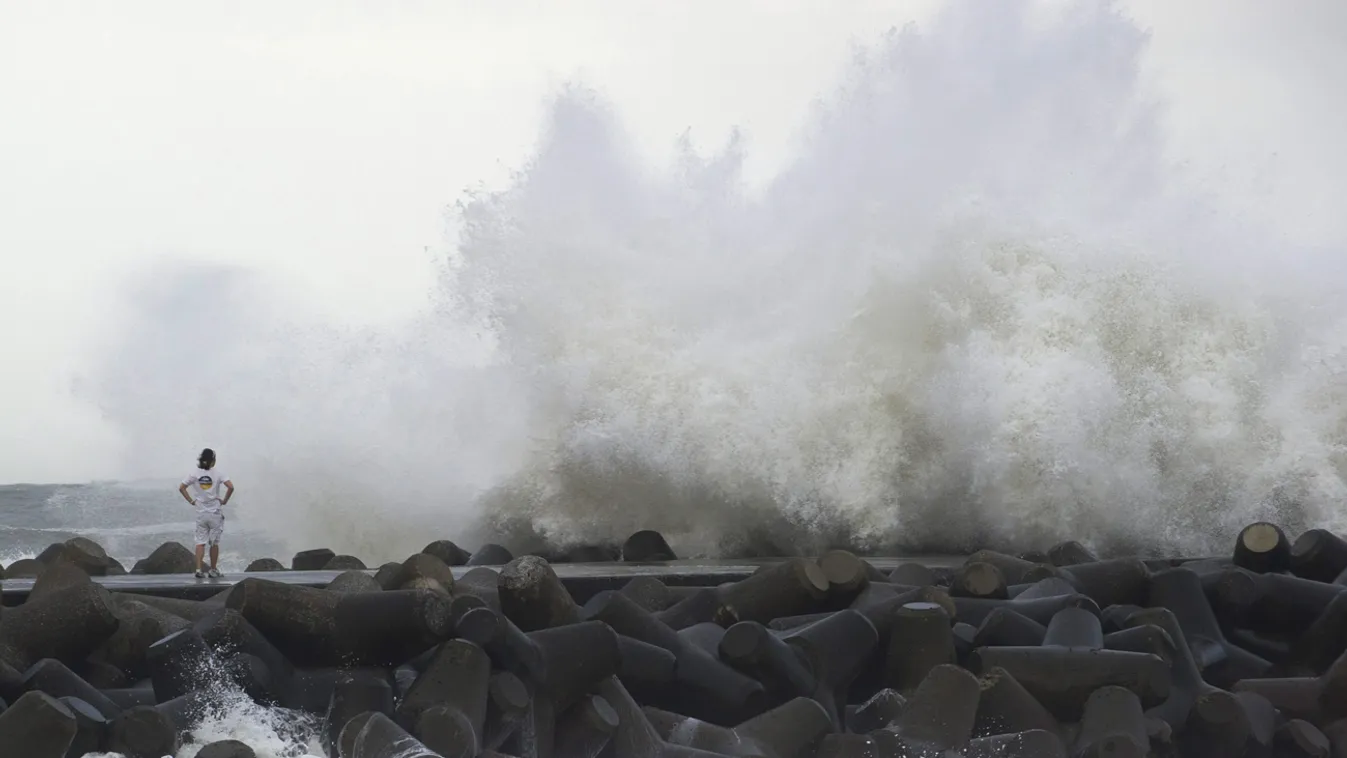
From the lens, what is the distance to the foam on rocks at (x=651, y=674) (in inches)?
191

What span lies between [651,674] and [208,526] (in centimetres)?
563

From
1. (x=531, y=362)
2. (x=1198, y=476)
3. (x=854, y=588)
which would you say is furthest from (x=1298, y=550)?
(x=531, y=362)

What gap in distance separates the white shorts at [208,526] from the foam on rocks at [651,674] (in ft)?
11.9

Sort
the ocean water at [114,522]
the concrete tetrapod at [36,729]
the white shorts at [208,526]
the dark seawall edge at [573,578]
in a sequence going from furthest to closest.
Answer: the ocean water at [114,522] < the white shorts at [208,526] < the dark seawall edge at [573,578] < the concrete tetrapod at [36,729]

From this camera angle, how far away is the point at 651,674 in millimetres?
5371

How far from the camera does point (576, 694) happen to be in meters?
5.07

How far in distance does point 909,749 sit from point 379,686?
1.85 meters

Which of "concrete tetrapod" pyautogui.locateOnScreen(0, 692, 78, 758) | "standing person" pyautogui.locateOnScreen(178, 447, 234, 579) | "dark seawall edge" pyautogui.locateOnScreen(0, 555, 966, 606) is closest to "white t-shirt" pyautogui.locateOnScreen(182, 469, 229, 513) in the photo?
"standing person" pyautogui.locateOnScreen(178, 447, 234, 579)

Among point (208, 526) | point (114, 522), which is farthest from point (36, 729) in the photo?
point (114, 522)

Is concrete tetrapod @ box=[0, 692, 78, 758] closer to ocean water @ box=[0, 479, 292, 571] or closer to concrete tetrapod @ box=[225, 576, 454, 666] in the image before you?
concrete tetrapod @ box=[225, 576, 454, 666]

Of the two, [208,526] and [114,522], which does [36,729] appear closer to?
[208,526]

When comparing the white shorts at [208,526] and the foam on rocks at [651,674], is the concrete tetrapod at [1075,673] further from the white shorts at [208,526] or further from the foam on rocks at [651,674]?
the white shorts at [208,526]

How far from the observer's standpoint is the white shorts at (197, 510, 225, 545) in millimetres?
9992

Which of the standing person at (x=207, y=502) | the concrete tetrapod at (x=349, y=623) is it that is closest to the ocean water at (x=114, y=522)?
the standing person at (x=207, y=502)
